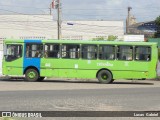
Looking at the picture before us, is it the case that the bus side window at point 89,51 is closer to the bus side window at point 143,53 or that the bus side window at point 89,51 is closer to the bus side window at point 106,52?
the bus side window at point 106,52

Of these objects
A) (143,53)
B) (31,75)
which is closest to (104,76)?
(143,53)

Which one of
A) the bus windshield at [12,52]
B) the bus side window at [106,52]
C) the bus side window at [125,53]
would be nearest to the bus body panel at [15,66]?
the bus windshield at [12,52]

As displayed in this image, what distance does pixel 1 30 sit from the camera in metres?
77.2

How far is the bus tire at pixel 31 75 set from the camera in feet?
95.9

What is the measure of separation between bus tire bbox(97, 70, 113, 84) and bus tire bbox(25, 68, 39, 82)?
3.95m

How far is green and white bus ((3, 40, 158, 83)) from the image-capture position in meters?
28.4

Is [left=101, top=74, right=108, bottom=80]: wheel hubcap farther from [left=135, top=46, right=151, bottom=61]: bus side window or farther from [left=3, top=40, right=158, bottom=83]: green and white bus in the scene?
[left=135, top=46, right=151, bottom=61]: bus side window

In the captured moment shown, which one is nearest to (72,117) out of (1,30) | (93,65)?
(93,65)

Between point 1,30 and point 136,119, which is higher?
point 1,30

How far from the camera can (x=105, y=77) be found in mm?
28750

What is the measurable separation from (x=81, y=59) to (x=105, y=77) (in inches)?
72.5

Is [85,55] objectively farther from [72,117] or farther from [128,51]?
[72,117]

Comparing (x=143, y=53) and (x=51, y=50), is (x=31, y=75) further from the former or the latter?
(x=143, y=53)

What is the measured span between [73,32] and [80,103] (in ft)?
214
